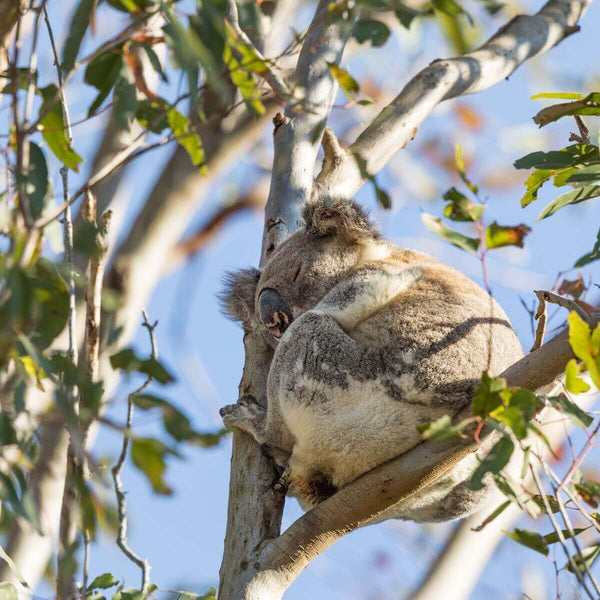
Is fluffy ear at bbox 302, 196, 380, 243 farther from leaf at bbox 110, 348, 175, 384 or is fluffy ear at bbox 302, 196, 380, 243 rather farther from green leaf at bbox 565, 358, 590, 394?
green leaf at bbox 565, 358, 590, 394

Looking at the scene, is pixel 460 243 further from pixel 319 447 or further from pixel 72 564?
pixel 72 564

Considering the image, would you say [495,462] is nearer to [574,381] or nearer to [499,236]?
[574,381]

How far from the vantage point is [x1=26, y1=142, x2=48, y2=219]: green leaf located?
5.82ft

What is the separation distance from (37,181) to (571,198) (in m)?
1.43

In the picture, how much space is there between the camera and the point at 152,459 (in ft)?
6.31

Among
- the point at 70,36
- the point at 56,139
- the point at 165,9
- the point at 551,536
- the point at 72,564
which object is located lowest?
the point at 551,536

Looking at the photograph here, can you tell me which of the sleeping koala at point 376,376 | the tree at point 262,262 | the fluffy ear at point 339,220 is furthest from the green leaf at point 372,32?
the sleeping koala at point 376,376

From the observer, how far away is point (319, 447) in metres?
2.58

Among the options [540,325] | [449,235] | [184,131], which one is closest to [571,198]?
[540,325]

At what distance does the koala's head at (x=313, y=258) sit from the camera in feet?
10.2

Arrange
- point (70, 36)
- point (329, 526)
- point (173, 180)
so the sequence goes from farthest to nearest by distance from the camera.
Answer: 1. point (173, 180)
2. point (329, 526)
3. point (70, 36)

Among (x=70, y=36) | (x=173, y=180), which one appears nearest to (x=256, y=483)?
(x=70, y=36)

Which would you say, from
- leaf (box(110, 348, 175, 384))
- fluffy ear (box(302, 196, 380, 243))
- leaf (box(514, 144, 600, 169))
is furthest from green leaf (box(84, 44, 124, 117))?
leaf (box(514, 144, 600, 169))

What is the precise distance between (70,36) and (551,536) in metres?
1.57
